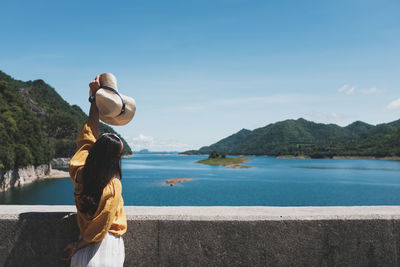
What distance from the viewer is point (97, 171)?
273 centimetres

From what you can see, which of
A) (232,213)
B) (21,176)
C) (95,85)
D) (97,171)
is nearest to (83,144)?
(97,171)

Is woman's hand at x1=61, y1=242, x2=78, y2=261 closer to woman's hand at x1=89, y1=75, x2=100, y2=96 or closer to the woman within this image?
the woman

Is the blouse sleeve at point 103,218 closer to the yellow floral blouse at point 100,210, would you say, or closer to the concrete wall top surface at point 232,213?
the yellow floral blouse at point 100,210

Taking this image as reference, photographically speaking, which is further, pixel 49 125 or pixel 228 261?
pixel 49 125

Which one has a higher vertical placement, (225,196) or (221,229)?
(221,229)

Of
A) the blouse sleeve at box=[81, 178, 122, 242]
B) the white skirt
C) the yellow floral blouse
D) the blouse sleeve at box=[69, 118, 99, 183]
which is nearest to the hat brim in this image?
the blouse sleeve at box=[69, 118, 99, 183]

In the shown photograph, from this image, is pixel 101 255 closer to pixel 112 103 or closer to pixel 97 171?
pixel 97 171

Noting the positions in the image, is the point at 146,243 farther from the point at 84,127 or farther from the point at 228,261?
the point at 84,127

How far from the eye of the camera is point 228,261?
11.6 ft

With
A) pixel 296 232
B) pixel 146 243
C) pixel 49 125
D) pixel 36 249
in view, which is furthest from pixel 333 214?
pixel 49 125

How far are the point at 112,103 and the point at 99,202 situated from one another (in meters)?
0.88

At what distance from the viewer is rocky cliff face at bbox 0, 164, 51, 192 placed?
56.2m

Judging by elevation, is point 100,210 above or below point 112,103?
below

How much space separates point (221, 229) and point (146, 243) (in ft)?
2.70
